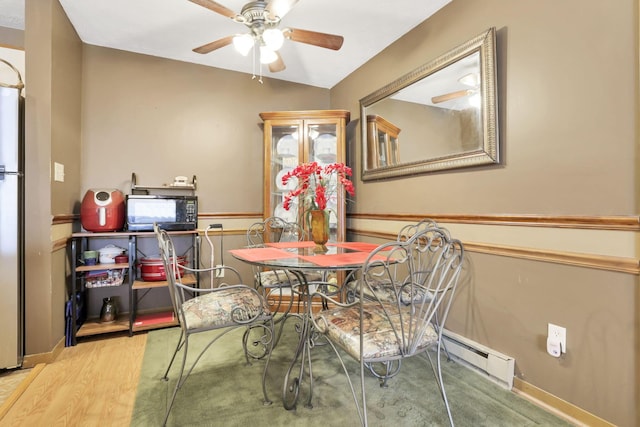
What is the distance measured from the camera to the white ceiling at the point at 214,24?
2.23m

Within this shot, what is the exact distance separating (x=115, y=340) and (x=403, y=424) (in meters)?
2.20

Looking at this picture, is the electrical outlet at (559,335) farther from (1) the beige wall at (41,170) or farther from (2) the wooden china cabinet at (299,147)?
(1) the beige wall at (41,170)

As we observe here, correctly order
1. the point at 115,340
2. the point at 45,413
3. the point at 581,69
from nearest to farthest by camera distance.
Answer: the point at 581,69 → the point at 45,413 → the point at 115,340

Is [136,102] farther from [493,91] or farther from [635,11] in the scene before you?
[635,11]

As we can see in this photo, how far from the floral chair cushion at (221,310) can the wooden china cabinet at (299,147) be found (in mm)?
1470

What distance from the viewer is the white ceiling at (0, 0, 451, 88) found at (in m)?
2.23

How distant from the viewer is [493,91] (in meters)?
1.81

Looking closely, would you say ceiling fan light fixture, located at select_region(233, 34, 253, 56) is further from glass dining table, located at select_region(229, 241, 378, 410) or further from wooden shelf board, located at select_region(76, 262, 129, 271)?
wooden shelf board, located at select_region(76, 262, 129, 271)

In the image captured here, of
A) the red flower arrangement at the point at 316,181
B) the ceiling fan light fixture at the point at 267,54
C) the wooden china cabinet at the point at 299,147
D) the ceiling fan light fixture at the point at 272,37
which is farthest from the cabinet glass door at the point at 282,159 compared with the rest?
the red flower arrangement at the point at 316,181

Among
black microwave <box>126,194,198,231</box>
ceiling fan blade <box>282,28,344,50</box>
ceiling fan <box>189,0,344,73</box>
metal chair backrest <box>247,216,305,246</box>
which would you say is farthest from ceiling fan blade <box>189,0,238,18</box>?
metal chair backrest <box>247,216,305,246</box>

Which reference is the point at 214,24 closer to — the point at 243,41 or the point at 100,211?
the point at 243,41

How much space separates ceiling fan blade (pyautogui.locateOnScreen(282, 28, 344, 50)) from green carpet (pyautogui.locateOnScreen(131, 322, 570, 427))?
208cm

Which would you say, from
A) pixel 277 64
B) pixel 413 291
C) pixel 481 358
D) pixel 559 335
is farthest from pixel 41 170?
pixel 559 335

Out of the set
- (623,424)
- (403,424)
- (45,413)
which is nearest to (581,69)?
(623,424)
